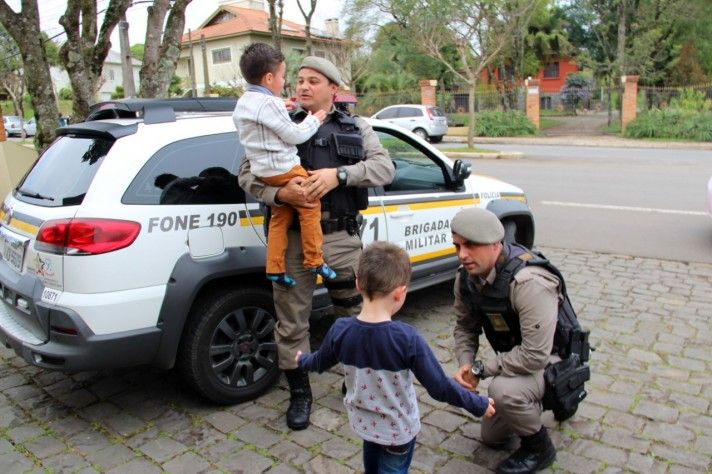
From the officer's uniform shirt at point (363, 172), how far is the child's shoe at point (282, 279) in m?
0.37

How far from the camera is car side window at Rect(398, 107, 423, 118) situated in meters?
26.1

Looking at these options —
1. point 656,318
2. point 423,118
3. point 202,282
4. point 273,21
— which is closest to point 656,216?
point 656,318

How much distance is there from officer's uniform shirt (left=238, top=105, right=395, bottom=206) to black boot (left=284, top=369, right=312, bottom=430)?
0.97 m

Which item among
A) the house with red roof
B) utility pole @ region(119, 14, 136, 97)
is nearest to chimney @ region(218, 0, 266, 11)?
the house with red roof

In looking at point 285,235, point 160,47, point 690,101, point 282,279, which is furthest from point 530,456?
point 690,101

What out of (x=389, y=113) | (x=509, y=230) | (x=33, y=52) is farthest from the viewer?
(x=389, y=113)

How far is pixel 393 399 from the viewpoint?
90.2 inches

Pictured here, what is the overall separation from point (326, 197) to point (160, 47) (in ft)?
15.5

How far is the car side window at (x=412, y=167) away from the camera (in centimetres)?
466

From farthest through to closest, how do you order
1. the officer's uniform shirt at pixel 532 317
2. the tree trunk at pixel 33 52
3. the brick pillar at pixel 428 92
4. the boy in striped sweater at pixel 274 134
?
the brick pillar at pixel 428 92 → the tree trunk at pixel 33 52 → the boy in striped sweater at pixel 274 134 → the officer's uniform shirt at pixel 532 317

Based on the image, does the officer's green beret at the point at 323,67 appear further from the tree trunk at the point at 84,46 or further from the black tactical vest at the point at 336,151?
the tree trunk at the point at 84,46

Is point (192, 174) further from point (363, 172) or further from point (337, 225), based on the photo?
point (363, 172)

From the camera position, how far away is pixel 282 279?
10.8ft

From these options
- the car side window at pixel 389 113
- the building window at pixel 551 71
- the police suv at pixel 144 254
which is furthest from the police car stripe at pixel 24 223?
the building window at pixel 551 71
